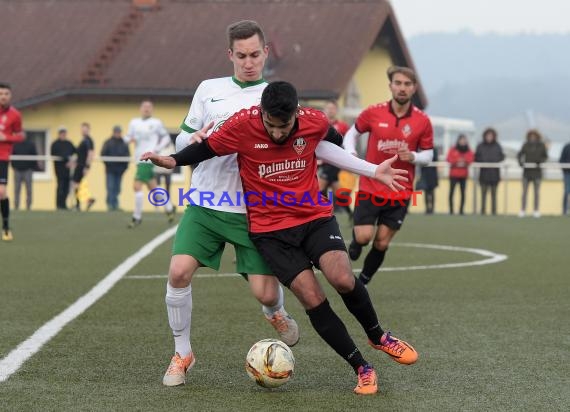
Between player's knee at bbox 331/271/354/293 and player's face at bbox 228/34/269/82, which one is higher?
player's face at bbox 228/34/269/82

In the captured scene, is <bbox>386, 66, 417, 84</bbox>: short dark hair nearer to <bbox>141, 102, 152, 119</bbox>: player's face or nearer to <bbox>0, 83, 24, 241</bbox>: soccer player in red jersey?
<bbox>0, 83, 24, 241</bbox>: soccer player in red jersey

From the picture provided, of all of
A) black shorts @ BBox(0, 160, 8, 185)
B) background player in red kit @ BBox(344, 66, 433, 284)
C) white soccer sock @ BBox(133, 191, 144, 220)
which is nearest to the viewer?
→ background player in red kit @ BBox(344, 66, 433, 284)

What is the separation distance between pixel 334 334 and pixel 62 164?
801 inches

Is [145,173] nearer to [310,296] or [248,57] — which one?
[248,57]

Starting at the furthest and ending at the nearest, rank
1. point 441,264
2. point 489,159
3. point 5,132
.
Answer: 1. point 489,159
2. point 5,132
3. point 441,264

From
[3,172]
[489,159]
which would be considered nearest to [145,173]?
[3,172]

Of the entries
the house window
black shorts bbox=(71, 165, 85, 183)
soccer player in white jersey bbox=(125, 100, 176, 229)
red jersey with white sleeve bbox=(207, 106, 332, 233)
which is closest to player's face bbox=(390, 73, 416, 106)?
red jersey with white sleeve bbox=(207, 106, 332, 233)

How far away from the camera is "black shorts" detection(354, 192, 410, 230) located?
11742 mm

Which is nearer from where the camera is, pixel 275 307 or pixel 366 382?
pixel 366 382

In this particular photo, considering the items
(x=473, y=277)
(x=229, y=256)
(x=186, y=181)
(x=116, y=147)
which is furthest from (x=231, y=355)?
(x=186, y=181)

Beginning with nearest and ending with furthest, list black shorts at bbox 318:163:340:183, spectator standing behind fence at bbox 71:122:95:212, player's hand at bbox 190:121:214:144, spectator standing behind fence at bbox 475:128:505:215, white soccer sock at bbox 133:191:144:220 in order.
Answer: player's hand at bbox 190:121:214:144 < white soccer sock at bbox 133:191:144:220 < black shorts at bbox 318:163:340:183 < spectator standing behind fence at bbox 71:122:95:212 < spectator standing behind fence at bbox 475:128:505:215

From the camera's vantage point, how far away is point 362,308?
7234 mm

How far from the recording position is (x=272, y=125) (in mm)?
7000

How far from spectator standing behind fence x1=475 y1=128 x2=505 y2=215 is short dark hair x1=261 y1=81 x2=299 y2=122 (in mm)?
19670
